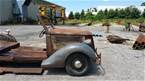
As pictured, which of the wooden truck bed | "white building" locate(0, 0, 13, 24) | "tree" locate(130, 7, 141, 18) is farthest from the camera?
"tree" locate(130, 7, 141, 18)

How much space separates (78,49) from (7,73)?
2.01m

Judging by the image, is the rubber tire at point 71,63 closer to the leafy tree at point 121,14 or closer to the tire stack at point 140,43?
the tire stack at point 140,43

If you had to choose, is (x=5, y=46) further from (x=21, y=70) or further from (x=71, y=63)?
(x=71, y=63)

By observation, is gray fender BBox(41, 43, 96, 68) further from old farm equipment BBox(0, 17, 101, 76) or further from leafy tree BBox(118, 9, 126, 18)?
leafy tree BBox(118, 9, 126, 18)

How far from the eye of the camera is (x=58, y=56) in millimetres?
9695

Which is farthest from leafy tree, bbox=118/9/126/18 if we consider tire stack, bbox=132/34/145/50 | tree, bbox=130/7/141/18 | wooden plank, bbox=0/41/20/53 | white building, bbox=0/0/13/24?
wooden plank, bbox=0/41/20/53

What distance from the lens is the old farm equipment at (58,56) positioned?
31.8 feet

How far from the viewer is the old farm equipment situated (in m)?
9.70

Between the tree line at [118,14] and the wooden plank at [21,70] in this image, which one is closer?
the wooden plank at [21,70]

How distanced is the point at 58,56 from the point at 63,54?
0.48 ft

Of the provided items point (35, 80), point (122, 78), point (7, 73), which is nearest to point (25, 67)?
point (7, 73)

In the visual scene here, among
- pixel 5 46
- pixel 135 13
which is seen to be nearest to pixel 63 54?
pixel 5 46

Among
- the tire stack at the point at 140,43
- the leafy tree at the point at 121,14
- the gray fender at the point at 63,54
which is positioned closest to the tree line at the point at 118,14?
the leafy tree at the point at 121,14

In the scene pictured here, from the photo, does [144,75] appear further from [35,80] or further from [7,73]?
[7,73]
